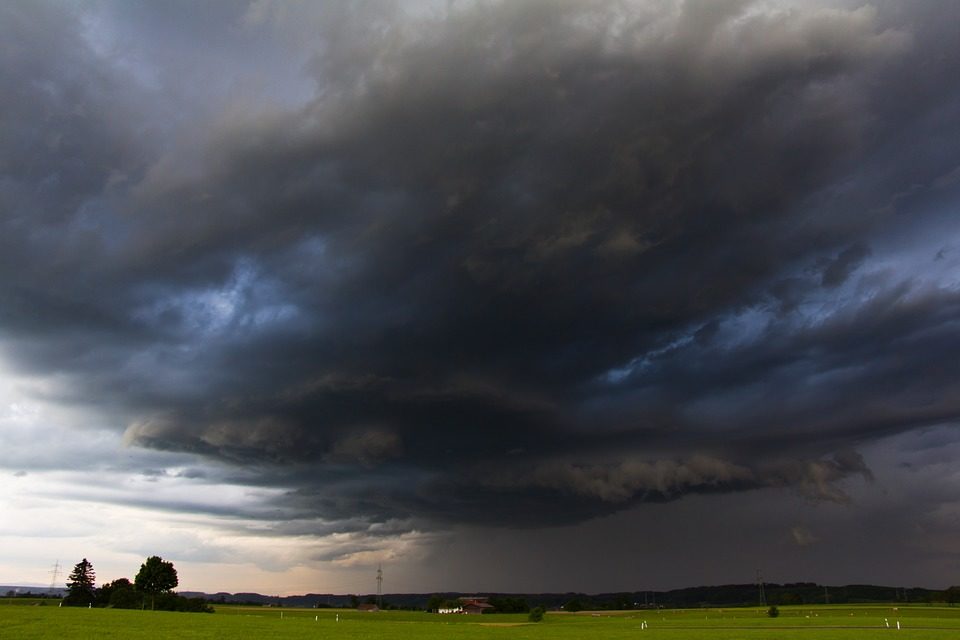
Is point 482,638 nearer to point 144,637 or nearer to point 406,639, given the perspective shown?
point 406,639

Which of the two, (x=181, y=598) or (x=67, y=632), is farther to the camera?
(x=181, y=598)

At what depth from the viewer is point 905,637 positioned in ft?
343

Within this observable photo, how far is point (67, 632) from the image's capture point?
7788cm

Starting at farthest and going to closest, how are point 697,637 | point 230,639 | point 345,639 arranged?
point 697,637, point 345,639, point 230,639

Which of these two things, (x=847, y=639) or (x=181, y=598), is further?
(x=181, y=598)

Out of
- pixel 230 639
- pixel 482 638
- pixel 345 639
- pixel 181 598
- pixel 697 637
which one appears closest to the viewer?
A: pixel 230 639

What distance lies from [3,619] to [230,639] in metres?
45.5

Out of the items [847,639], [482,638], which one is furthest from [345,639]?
[847,639]

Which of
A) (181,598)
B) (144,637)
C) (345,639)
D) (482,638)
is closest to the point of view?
(144,637)

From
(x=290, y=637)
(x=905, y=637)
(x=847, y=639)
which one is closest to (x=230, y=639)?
(x=290, y=637)

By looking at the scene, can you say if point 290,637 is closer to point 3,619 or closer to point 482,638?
point 482,638

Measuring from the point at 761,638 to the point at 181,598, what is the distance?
552ft

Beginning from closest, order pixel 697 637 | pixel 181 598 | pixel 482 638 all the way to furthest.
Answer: pixel 482 638, pixel 697 637, pixel 181 598

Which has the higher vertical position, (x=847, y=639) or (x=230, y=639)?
(x=230, y=639)
